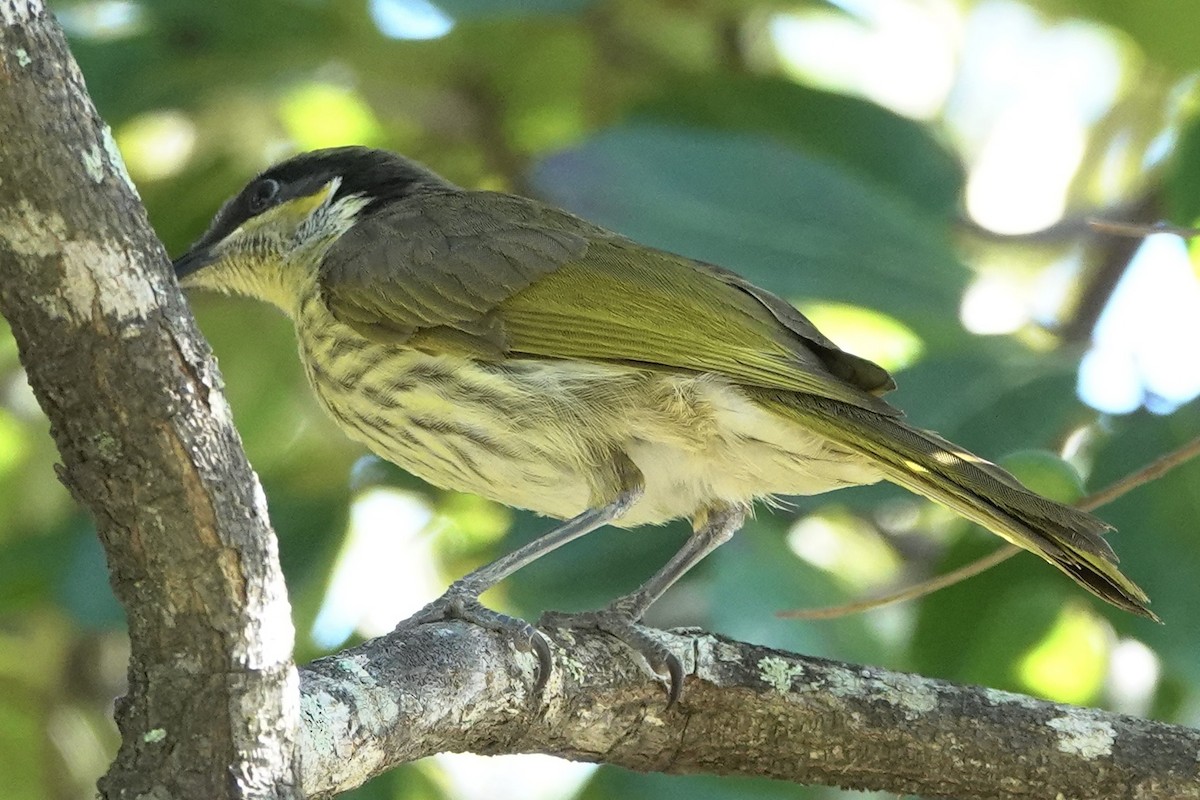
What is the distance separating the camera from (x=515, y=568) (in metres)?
3.35

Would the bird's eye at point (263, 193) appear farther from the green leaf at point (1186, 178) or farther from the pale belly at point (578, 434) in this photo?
the green leaf at point (1186, 178)

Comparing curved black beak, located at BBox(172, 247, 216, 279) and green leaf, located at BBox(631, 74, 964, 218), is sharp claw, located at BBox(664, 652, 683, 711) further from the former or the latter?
curved black beak, located at BBox(172, 247, 216, 279)

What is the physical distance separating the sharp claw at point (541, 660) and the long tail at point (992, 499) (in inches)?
28.8

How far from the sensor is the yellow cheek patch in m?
4.39

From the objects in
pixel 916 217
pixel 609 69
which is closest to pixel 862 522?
pixel 916 217

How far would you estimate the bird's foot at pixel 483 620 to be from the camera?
2.74 meters

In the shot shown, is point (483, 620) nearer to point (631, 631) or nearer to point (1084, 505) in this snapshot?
point (631, 631)

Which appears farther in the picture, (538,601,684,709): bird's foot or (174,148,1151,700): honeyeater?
(174,148,1151,700): honeyeater

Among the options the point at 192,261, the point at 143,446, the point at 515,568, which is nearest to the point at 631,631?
the point at 515,568

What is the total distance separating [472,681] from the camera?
8.54 feet

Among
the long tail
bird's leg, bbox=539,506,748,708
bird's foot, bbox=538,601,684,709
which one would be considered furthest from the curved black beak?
the long tail

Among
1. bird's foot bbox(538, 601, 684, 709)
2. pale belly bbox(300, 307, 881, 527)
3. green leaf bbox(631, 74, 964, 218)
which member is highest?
green leaf bbox(631, 74, 964, 218)

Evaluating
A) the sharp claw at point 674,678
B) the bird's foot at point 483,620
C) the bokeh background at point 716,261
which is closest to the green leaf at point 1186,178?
the bokeh background at point 716,261

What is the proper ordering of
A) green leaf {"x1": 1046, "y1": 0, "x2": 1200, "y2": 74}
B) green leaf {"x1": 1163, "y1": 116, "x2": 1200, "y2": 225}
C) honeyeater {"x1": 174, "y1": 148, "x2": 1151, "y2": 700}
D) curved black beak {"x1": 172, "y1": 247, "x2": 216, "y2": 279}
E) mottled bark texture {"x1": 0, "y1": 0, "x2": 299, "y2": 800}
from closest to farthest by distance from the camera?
mottled bark texture {"x1": 0, "y1": 0, "x2": 299, "y2": 800} → honeyeater {"x1": 174, "y1": 148, "x2": 1151, "y2": 700} → green leaf {"x1": 1163, "y1": 116, "x2": 1200, "y2": 225} → green leaf {"x1": 1046, "y1": 0, "x2": 1200, "y2": 74} → curved black beak {"x1": 172, "y1": 247, "x2": 216, "y2": 279}
